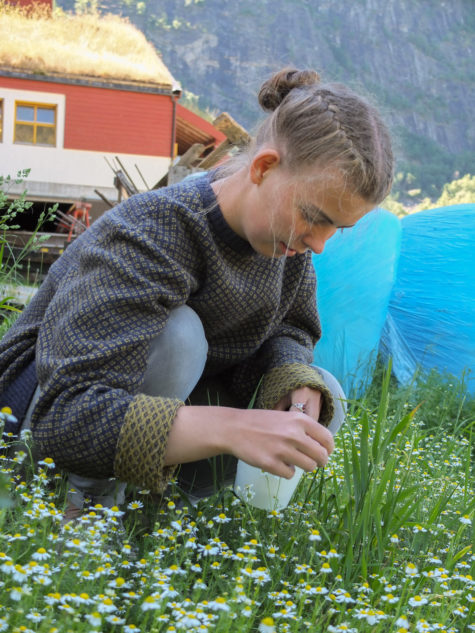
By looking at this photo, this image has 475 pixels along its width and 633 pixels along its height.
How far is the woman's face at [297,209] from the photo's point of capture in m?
1.74

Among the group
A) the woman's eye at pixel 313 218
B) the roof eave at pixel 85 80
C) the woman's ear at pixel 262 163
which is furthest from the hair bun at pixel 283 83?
the roof eave at pixel 85 80

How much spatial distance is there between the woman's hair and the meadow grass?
0.57 metres

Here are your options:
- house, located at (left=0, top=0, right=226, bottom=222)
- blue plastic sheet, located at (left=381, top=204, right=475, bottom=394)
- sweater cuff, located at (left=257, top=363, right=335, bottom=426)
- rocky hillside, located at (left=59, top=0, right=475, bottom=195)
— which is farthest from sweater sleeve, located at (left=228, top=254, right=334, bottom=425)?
rocky hillside, located at (left=59, top=0, right=475, bottom=195)

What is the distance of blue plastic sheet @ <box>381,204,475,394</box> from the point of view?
15.8ft

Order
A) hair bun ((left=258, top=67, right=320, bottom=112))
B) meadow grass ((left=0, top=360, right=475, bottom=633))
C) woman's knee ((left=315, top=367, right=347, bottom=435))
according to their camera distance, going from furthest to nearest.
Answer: woman's knee ((left=315, top=367, right=347, bottom=435)), hair bun ((left=258, top=67, right=320, bottom=112)), meadow grass ((left=0, top=360, right=475, bottom=633))

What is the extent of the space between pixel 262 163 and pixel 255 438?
0.67 meters

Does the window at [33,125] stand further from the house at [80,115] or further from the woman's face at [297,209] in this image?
the woman's face at [297,209]

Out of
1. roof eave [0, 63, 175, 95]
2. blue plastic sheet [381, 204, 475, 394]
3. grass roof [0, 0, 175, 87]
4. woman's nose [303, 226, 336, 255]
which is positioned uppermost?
grass roof [0, 0, 175, 87]

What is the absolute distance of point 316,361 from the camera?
4668 millimetres

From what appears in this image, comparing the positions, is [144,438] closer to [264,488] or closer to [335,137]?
[264,488]

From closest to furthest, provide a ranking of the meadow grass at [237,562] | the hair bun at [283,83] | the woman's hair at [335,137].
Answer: the meadow grass at [237,562] → the woman's hair at [335,137] → the hair bun at [283,83]

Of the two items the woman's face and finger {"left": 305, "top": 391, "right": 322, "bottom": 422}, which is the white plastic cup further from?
the woman's face

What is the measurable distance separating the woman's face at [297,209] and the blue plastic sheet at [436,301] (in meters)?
3.07

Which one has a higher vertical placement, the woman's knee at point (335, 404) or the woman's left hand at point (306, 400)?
the woman's left hand at point (306, 400)
